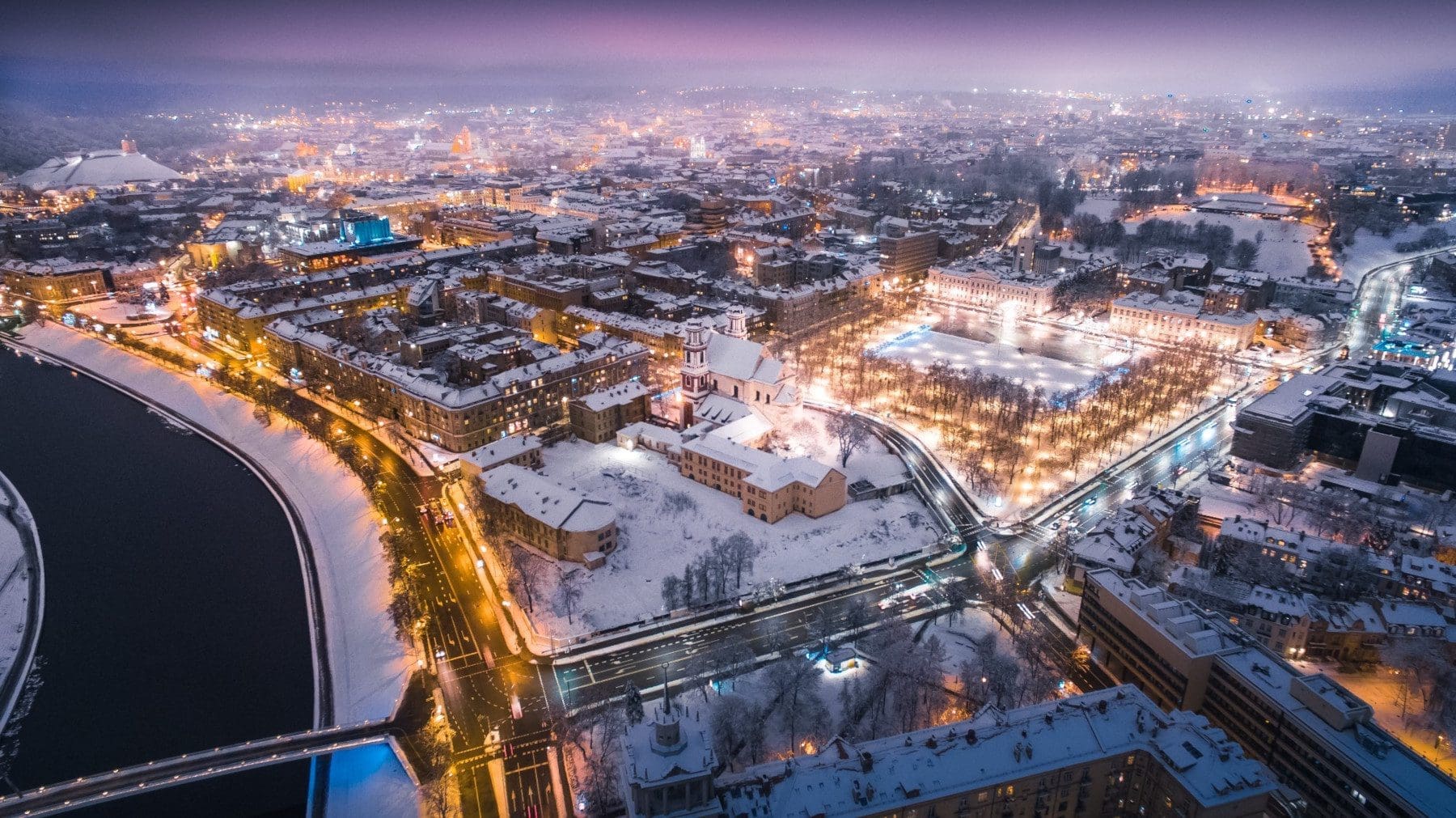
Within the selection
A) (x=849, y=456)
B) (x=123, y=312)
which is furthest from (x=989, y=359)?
(x=123, y=312)

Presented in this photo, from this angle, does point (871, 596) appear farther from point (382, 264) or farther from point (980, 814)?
point (382, 264)

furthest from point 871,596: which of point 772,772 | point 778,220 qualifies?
point 778,220

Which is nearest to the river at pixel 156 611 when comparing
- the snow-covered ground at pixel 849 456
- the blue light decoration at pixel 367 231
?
the snow-covered ground at pixel 849 456

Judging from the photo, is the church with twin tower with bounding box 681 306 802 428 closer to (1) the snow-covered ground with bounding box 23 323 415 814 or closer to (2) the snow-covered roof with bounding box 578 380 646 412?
(2) the snow-covered roof with bounding box 578 380 646 412

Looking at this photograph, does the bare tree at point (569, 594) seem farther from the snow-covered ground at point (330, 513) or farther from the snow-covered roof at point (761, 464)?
the snow-covered roof at point (761, 464)

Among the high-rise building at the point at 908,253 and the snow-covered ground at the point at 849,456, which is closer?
the snow-covered ground at the point at 849,456

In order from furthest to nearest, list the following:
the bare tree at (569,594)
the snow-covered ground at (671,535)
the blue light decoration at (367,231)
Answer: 1. the blue light decoration at (367,231)
2. the snow-covered ground at (671,535)
3. the bare tree at (569,594)
